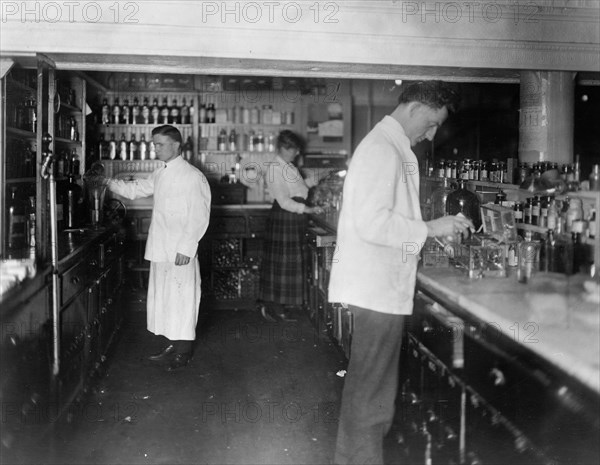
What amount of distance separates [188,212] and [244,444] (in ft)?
6.22

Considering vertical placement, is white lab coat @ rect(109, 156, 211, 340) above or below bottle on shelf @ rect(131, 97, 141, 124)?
below

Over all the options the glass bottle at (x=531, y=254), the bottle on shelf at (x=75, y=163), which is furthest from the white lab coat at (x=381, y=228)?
the bottle on shelf at (x=75, y=163)

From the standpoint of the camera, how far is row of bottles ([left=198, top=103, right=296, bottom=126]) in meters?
7.96

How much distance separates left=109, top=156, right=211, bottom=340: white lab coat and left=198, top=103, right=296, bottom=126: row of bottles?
3254 millimetres

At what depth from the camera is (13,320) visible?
2.92 meters

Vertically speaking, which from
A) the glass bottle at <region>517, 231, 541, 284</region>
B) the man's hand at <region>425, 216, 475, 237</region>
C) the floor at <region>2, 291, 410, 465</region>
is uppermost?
the man's hand at <region>425, 216, 475, 237</region>

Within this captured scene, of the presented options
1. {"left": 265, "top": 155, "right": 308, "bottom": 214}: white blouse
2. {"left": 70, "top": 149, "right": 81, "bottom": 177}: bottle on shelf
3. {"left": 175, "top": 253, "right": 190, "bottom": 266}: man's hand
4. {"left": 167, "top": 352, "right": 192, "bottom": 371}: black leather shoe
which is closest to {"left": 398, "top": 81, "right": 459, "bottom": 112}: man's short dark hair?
{"left": 175, "top": 253, "right": 190, "bottom": 266}: man's hand

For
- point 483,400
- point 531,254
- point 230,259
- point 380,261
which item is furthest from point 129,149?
point 483,400

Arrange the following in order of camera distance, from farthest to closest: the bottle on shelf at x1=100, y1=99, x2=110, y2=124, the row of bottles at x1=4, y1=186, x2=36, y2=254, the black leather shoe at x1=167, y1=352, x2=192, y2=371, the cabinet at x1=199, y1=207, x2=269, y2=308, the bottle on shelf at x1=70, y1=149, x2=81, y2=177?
the bottle on shelf at x1=100, y1=99, x2=110, y2=124 < the cabinet at x1=199, y1=207, x2=269, y2=308 < the bottle on shelf at x1=70, y1=149, x2=81, y2=177 < the black leather shoe at x1=167, y1=352, x2=192, y2=371 < the row of bottles at x1=4, y1=186, x2=36, y2=254

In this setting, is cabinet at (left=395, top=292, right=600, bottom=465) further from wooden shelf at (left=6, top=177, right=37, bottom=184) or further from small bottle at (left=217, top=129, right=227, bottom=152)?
small bottle at (left=217, top=129, right=227, bottom=152)

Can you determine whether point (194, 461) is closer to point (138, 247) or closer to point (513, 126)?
point (138, 247)

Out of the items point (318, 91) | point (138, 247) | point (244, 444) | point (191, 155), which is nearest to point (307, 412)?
point (244, 444)

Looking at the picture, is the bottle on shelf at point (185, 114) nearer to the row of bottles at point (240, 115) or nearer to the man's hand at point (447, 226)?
the row of bottles at point (240, 115)

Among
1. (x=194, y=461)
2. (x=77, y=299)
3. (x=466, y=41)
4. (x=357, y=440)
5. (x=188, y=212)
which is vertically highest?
(x=466, y=41)
